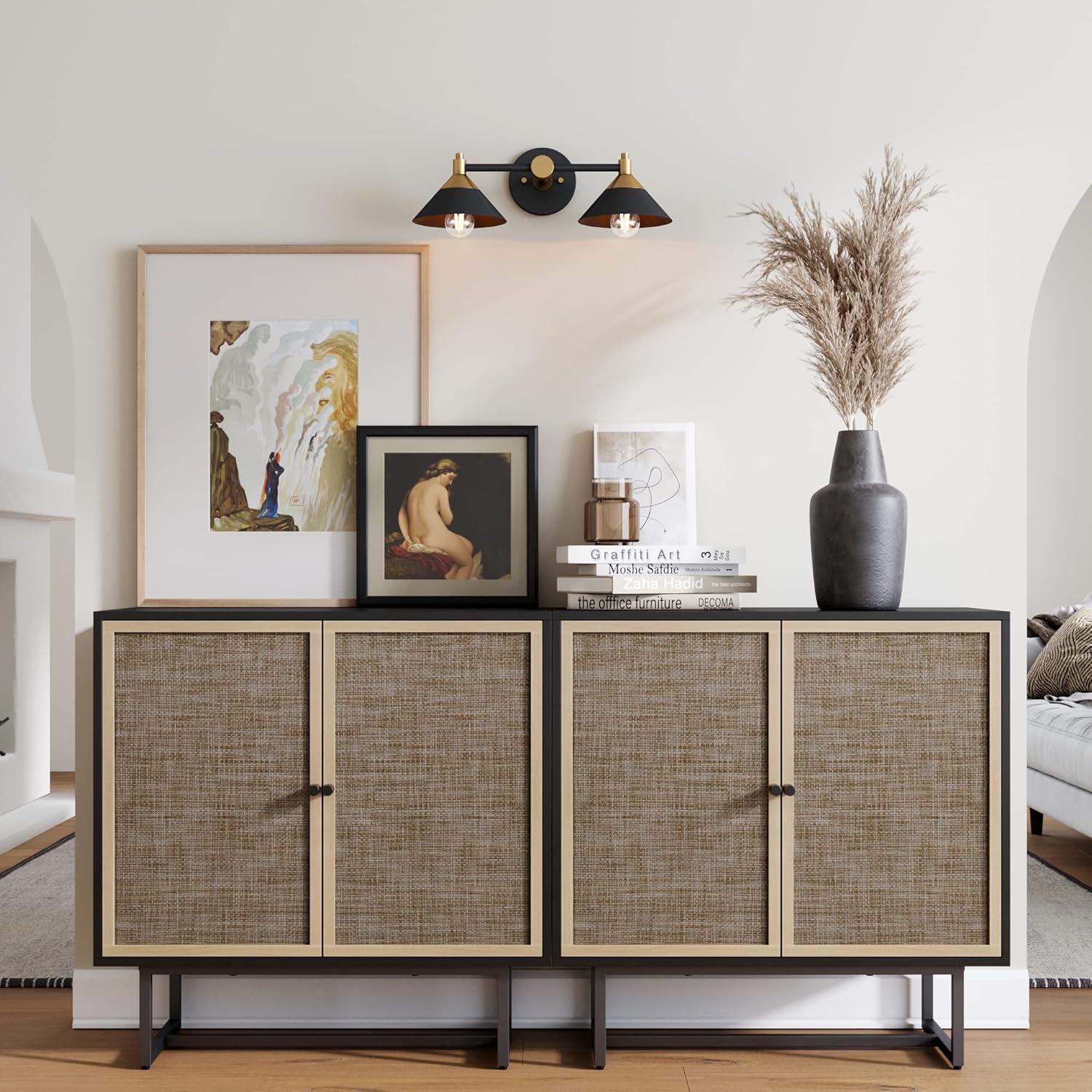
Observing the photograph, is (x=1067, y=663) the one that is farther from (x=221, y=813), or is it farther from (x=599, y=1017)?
(x=221, y=813)

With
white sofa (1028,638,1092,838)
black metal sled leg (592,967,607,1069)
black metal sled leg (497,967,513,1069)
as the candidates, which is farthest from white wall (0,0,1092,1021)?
white sofa (1028,638,1092,838)

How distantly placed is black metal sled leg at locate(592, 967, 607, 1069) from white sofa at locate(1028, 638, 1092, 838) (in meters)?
2.14

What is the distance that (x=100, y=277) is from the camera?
2.39 meters

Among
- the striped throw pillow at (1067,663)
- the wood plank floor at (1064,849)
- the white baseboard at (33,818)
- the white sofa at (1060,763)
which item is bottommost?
the white baseboard at (33,818)

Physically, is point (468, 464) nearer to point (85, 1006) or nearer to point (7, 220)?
point (85, 1006)

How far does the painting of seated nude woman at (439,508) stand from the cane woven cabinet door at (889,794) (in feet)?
2.35

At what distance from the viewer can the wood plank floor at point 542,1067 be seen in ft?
6.88

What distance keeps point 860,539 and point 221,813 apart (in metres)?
1.41

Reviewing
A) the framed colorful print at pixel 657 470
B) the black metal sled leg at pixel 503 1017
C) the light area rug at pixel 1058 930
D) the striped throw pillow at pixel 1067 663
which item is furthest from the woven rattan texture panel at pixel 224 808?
the striped throw pillow at pixel 1067 663

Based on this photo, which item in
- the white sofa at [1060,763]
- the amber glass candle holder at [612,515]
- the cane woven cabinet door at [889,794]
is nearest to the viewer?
the cane woven cabinet door at [889,794]

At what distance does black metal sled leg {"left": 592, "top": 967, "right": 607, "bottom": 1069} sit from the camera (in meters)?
2.17

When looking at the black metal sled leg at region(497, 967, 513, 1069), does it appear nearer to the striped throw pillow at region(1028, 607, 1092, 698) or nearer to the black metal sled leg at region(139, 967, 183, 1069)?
the black metal sled leg at region(139, 967, 183, 1069)

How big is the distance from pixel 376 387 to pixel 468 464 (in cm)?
28

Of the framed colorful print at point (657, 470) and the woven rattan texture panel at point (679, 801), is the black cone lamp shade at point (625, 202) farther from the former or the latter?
the woven rattan texture panel at point (679, 801)
